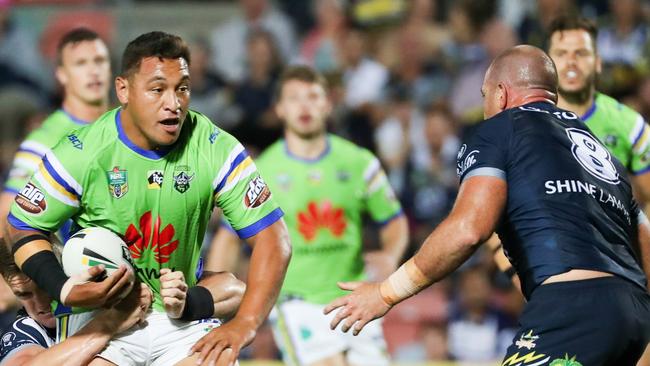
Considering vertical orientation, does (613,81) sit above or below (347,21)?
below

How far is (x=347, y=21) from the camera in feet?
41.3

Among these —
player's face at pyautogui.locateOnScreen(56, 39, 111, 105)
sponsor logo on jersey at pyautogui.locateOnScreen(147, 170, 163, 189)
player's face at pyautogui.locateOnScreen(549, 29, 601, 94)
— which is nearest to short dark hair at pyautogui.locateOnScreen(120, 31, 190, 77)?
sponsor logo on jersey at pyautogui.locateOnScreen(147, 170, 163, 189)

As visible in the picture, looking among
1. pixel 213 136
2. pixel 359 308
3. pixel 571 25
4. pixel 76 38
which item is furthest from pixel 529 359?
pixel 76 38

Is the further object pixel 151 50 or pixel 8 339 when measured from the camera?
pixel 8 339

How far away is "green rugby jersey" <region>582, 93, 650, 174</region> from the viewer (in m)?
7.32

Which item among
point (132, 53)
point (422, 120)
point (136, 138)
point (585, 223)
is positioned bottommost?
point (422, 120)

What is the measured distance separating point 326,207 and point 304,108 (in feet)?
A: 2.73

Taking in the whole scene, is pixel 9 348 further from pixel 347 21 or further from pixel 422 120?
pixel 347 21

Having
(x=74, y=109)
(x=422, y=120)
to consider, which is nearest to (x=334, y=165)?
(x=74, y=109)

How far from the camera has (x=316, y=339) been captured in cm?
841

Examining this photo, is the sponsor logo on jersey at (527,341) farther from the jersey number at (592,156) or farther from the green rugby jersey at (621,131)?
the green rugby jersey at (621,131)

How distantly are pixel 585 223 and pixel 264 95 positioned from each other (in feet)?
25.3

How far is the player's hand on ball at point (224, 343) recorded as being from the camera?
5.12m

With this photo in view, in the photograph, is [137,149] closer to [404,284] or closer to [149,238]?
[149,238]
